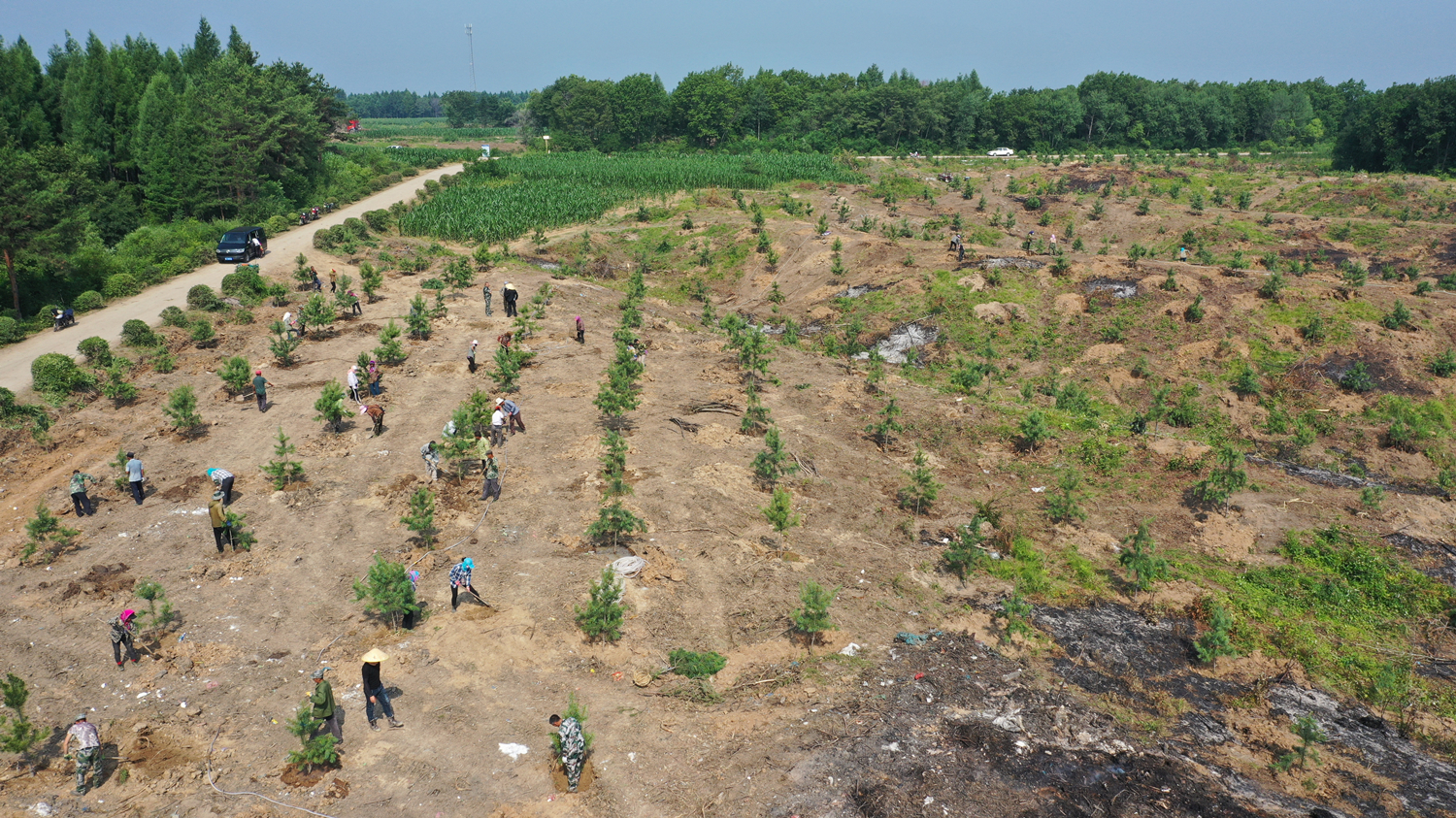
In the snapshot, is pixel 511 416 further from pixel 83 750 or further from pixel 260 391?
pixel 83 750

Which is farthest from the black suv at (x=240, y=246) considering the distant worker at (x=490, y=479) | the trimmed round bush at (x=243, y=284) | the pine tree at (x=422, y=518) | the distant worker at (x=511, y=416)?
the pine tree at (x=422, y=518)

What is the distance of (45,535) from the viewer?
17.3 meters

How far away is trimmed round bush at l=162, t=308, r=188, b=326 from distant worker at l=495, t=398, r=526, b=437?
1603 centimetres

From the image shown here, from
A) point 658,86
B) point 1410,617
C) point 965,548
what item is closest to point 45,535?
point 965,548

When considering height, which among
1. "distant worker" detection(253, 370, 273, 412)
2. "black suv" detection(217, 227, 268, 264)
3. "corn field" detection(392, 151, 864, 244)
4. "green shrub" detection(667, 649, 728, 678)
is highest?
"corn field" detection(392, 151, 864, 244)

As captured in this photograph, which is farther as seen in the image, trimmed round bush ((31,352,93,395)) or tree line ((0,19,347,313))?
tree line ((0,19,347,313))

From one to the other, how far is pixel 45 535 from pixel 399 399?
9.78 metres

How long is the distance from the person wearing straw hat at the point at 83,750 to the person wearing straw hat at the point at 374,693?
Answer: 3650 mm

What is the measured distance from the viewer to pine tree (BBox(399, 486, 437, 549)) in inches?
687

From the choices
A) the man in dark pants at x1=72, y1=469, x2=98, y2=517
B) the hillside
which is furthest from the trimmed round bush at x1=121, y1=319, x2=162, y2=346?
the man in dark pants at x1=72, y1=469, x2=98, y2=517

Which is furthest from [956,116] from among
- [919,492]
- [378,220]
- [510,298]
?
[919,492]

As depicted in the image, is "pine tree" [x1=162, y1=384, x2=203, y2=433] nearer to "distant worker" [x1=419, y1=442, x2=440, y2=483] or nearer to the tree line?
"distant worker" [x1=419, y1=442, x2=440, y2=483]

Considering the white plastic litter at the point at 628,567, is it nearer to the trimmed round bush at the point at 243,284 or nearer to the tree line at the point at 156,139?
the trimmed round bush at the point at 243,284

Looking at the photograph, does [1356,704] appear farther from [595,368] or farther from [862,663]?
[595,368]
